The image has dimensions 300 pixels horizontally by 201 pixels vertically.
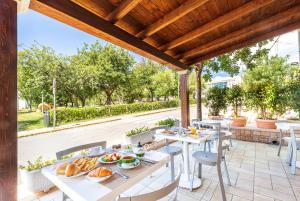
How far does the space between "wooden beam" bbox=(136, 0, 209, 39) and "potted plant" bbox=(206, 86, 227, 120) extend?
158 inches

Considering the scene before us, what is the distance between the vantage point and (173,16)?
6.75 feet

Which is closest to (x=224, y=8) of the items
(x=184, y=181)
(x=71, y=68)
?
(x=184, y=181)

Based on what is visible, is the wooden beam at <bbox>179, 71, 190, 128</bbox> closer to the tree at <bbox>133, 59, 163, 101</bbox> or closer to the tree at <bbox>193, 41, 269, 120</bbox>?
the tree at <bbox>193, 41, 269, 120</bbox>

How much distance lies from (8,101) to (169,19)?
78.4 inches

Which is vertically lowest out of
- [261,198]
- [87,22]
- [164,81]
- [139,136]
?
[261,198]

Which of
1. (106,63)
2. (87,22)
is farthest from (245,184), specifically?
(106,63)

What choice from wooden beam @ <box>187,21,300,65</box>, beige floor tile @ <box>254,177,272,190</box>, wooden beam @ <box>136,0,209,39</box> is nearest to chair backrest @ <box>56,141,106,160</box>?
wooden beam @ <box>136,0,209,39</box>

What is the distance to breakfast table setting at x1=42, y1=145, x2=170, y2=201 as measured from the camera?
103cm

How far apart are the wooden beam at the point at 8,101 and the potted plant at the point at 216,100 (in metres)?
5.26

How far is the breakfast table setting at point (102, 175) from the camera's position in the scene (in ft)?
3.39

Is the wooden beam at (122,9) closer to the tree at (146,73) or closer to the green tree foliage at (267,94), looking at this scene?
the green tree foliage at (267,94)

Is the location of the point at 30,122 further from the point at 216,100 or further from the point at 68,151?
the point at 216,100

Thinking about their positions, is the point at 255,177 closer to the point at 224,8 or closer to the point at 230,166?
the point at 230,166

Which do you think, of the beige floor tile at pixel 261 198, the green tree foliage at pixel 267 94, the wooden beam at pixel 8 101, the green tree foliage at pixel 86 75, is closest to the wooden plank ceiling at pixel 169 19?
the wooden beam at pixel 8 101
